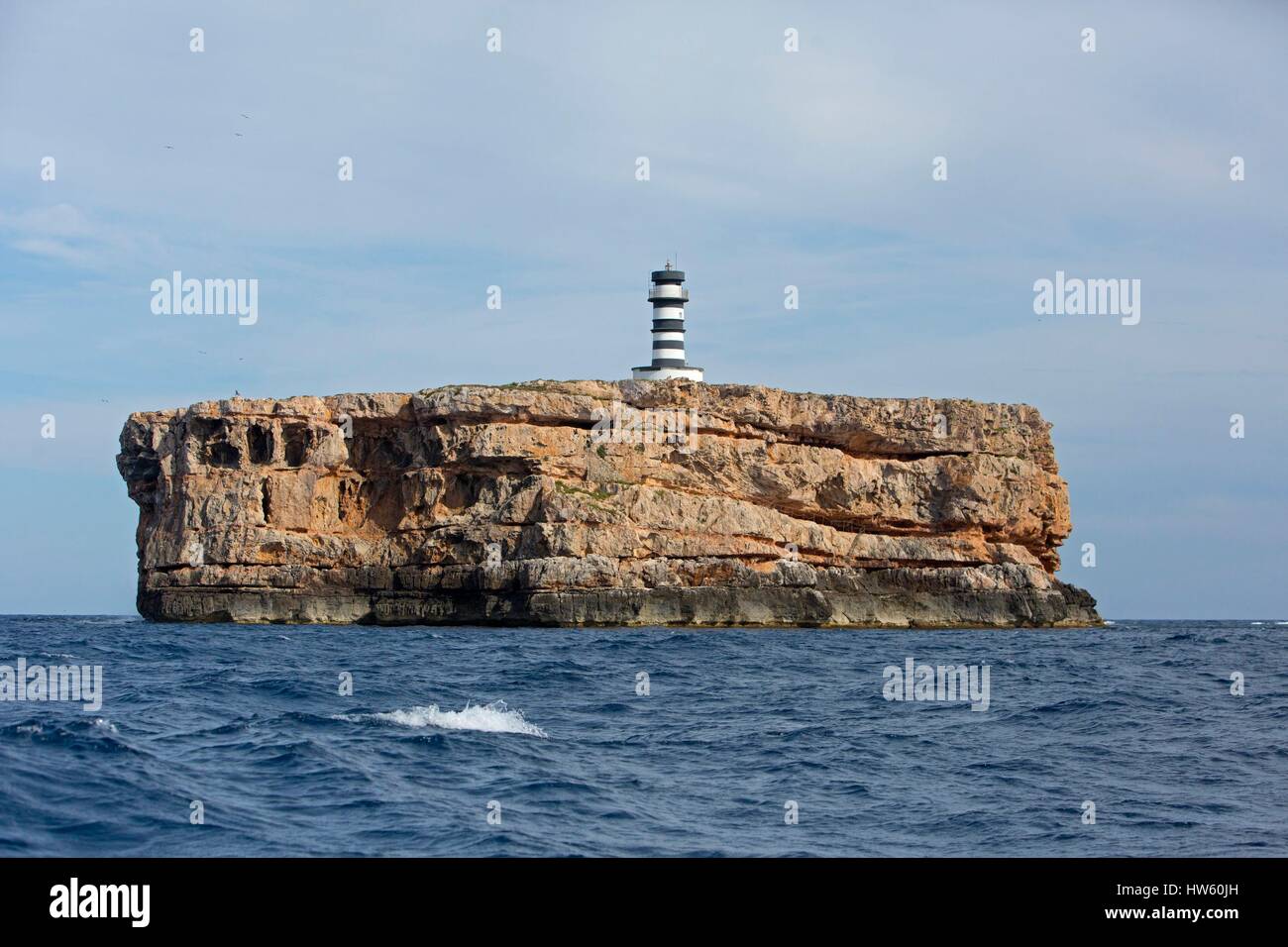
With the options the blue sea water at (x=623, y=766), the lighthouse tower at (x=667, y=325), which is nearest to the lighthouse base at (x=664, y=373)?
the lighthouse tower at (x=667, y=325)

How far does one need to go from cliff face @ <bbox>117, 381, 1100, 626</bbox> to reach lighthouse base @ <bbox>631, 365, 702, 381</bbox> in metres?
8.42

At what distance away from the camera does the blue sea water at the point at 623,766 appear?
12.4 meters

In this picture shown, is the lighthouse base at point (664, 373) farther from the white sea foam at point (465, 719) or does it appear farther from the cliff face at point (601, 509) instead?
the white sea foam at point (465, 719)

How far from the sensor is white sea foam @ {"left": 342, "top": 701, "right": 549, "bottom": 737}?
18297 mm

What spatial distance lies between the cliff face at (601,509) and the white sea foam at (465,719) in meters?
38.1

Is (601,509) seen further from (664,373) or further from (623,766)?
(623,766)

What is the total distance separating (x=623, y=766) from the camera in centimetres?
1606

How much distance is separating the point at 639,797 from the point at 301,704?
785 cm

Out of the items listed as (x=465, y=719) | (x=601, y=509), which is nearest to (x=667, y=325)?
(x=601, y=509)

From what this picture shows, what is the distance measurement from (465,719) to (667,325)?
58.9 meters

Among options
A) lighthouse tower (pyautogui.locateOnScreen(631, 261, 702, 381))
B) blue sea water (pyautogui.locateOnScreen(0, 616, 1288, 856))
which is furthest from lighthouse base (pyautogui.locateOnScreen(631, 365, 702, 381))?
blue sea water (pyautogui.locateOnScreen(0, 616, 1288, 856))
